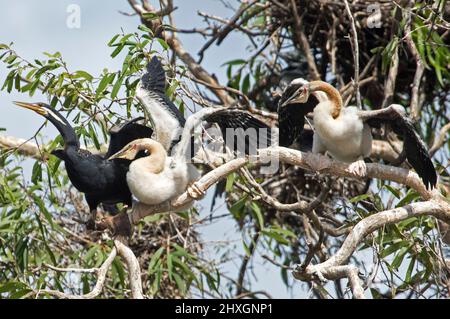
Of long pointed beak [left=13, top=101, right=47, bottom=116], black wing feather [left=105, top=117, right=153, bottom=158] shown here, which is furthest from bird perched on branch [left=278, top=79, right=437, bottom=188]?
long pointed beak [left=13, top=101, right=47, bottom=116]

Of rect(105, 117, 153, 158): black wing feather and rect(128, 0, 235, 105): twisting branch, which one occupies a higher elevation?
rect(128, 0, 235, 105): twisting branch

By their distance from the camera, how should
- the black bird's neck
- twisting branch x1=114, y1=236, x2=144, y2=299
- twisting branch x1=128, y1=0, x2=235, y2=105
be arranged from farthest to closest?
twisting branch x1=128, y1=0, x2=235, y2=105, the black bird's neck, twisting branch x1=114, y1=236, x2=144, y2=299

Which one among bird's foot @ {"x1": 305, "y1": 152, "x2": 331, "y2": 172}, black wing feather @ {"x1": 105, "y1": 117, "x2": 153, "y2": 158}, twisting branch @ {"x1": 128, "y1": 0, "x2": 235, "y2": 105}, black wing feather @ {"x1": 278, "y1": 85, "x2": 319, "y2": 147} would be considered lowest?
bird's foot @ {"x1": 305, "y1": 152, "x2": 331, "y2": 172}

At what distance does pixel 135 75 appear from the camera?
553cm

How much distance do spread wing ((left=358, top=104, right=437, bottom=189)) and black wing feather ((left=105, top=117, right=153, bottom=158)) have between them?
3.32 feet

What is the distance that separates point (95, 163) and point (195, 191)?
52 centimetres

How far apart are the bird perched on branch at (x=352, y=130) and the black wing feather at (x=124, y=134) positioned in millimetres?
707

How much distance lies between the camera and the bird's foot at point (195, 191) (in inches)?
181

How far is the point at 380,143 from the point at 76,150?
245 cm

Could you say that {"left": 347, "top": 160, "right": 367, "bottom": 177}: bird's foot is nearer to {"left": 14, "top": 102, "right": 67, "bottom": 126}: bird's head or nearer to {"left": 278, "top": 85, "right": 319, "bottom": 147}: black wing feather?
{"left": 278, "top": 85, "right": 319, "bottom": 147}: black wing feather

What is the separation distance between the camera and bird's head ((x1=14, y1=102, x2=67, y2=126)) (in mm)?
4951

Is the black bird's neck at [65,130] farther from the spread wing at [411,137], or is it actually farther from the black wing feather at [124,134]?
the spread wing at [411,137]

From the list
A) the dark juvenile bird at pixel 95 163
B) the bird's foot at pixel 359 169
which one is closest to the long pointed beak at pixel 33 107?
the dark juvenile bird at pixel 95 163
